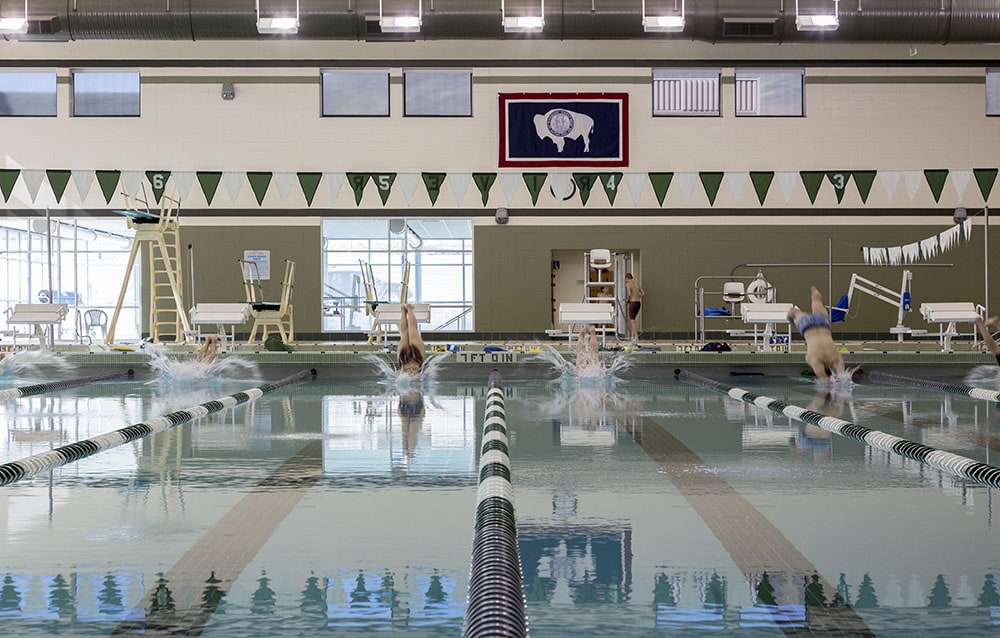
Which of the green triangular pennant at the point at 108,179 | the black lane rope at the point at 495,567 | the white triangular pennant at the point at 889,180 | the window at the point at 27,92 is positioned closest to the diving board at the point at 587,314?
the white triangular pennant at the point at 889,180

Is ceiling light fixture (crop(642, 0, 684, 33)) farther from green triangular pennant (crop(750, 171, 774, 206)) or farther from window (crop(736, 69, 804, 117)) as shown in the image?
window (crop(736, 69, 804, 117))

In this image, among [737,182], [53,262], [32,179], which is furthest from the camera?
[53,262]

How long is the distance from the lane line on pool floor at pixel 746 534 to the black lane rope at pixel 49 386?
5.01 metres

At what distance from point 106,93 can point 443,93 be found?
501 centimetres

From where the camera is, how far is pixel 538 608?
6.15 ft

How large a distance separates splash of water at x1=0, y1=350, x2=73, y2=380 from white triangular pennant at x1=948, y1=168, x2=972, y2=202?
1156 cm

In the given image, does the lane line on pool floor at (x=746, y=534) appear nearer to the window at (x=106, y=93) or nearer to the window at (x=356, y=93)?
the window at (x=356, y=93)

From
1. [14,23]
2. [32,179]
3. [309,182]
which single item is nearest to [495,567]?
[14,23]

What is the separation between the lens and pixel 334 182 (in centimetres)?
1370

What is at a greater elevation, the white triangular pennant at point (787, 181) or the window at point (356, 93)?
the window at point (356, 93)

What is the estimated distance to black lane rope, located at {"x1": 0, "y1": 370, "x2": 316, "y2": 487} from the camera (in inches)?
130

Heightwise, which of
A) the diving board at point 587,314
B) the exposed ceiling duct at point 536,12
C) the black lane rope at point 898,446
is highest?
the exposed ceiling duct at point 536,12

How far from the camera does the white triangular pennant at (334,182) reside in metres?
13.6

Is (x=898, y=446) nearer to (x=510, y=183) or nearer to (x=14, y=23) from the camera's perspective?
(x=14, y=23)
